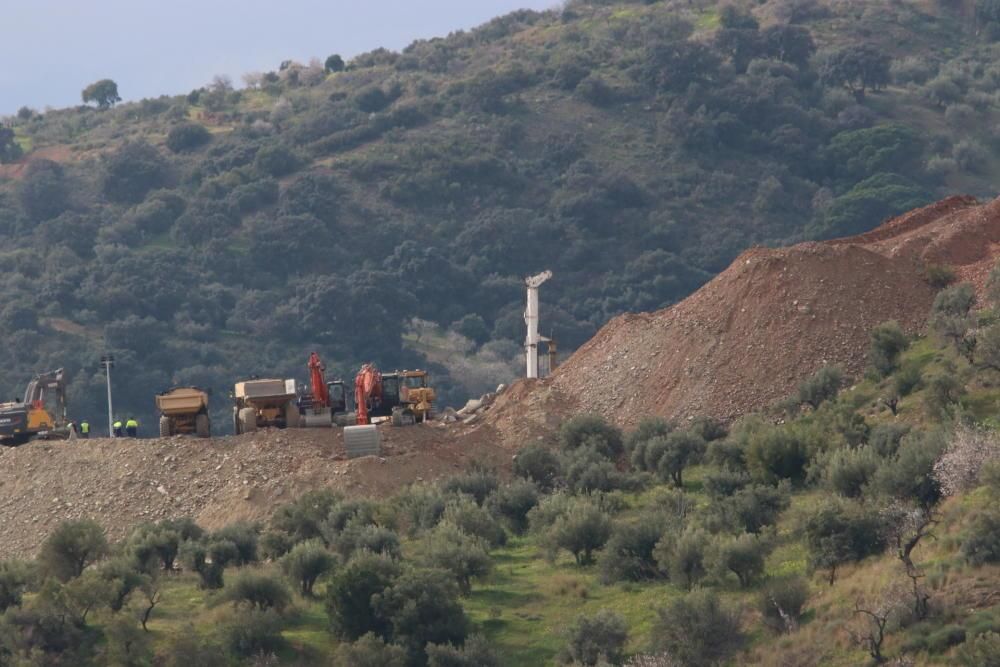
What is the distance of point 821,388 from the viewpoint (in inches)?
2056

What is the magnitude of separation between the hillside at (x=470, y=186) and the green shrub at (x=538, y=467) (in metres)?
49.0

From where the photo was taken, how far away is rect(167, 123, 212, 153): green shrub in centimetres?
15175

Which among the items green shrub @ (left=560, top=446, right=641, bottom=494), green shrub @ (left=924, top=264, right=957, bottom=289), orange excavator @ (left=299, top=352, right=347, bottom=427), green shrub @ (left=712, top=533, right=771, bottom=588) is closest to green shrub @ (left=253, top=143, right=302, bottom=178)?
orange excavator @ (left=299, top=352, right=347, bottom=427)

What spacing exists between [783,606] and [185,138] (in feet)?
395

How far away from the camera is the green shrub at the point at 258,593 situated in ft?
130

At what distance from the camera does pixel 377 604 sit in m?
38.4

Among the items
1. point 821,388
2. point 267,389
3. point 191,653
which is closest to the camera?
point 191,653

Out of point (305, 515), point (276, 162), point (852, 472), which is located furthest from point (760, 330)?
point (276, 162)

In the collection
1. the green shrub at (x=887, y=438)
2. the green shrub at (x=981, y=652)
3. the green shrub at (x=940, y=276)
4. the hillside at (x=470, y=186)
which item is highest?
the green shrub at (x=940, y=276)

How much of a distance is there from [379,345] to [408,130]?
36.5 meters

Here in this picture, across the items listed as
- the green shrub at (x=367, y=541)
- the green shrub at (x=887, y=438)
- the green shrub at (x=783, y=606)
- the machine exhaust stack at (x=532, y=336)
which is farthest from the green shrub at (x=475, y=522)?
the machine exhaust stack at (x=532, y=336)

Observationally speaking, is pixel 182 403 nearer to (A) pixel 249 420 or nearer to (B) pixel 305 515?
(A) pixel 249 420

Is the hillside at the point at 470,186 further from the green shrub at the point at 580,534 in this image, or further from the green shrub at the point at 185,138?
the green shrub at the point at 580,534

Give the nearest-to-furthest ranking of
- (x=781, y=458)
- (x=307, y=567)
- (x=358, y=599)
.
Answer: (x=358, y=599)
(x=307, y=567)
(x=781, y=458)
